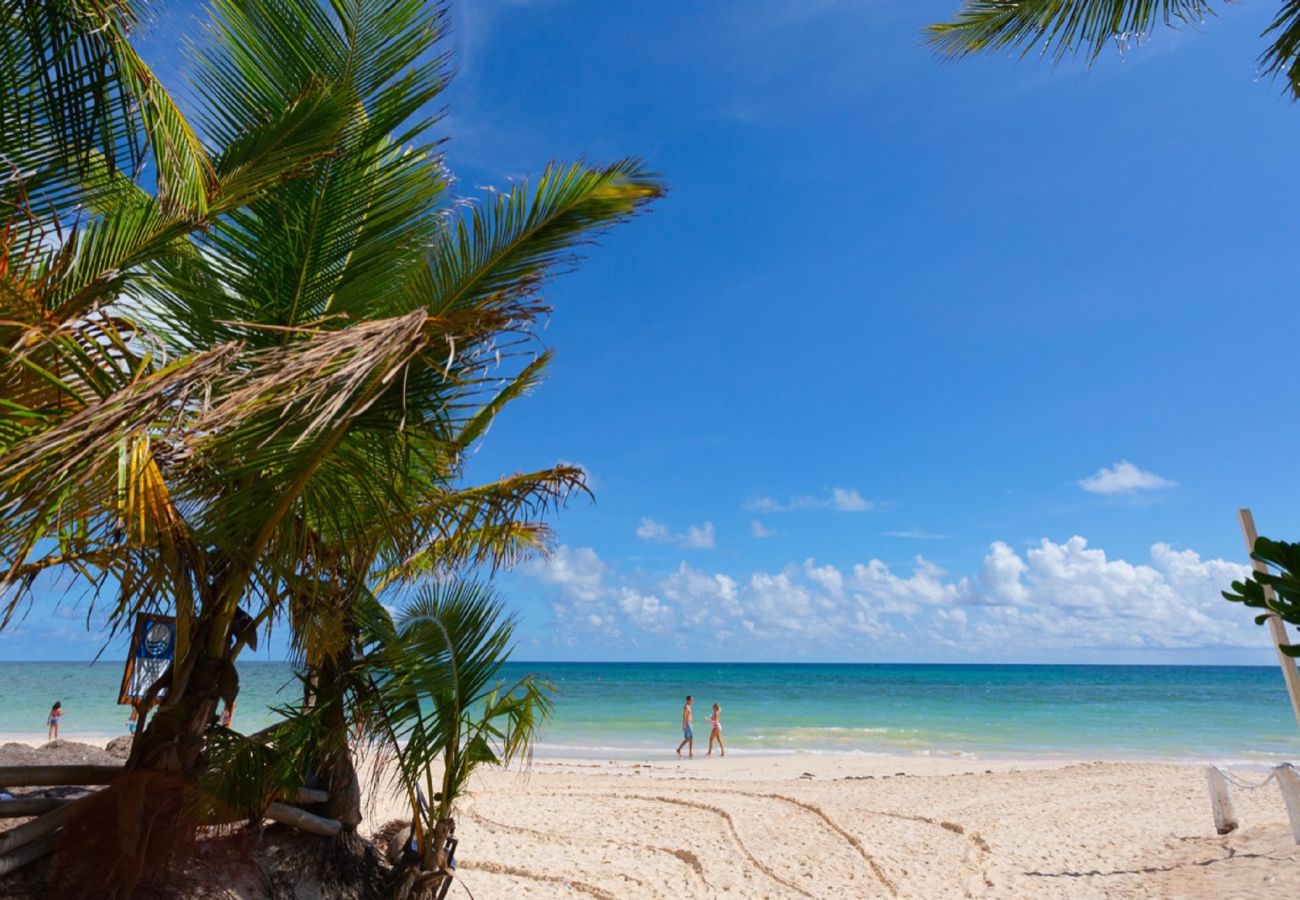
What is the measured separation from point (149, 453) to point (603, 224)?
195 centimetres

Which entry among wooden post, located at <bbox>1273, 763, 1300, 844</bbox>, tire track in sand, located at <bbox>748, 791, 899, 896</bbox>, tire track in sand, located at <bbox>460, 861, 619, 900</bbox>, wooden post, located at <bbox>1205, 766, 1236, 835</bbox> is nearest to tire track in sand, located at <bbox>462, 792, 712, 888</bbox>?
tire track in sand, located at <bbox>460, 861, 619, 900</bbox>

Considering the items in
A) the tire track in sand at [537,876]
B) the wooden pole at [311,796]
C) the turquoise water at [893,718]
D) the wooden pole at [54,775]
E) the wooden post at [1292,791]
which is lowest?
the turquoise water at [893,718]

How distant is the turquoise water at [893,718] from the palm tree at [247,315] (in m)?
9.89

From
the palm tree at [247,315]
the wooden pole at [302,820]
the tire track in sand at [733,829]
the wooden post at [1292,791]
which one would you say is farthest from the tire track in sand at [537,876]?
the wooden post at [1292,791]

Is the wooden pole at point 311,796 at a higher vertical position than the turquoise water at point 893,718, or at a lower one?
higher

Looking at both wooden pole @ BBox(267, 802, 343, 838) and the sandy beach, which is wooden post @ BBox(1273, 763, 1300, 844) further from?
wooden pole @ BBox(267, 802, 343, 838)

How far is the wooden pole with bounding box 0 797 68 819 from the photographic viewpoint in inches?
158

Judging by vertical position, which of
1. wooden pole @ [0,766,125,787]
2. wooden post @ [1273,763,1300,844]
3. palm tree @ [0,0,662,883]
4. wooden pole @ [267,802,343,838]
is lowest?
wooden post @ [1273,763,1300,844]

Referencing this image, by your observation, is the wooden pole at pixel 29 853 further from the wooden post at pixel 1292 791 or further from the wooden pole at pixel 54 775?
the wooden post at pixel 1292 791

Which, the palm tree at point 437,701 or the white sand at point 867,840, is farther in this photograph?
the white sand at point 867,840

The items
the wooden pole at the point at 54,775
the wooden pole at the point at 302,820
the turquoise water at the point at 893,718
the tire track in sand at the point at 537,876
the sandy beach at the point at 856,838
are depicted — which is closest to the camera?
the wooden pole at the point at 54,775

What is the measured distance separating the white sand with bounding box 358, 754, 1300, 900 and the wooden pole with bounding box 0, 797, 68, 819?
70.2 inches

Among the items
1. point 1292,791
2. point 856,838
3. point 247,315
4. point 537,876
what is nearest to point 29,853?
point 247,315

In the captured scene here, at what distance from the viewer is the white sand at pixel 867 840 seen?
23.1 feet
